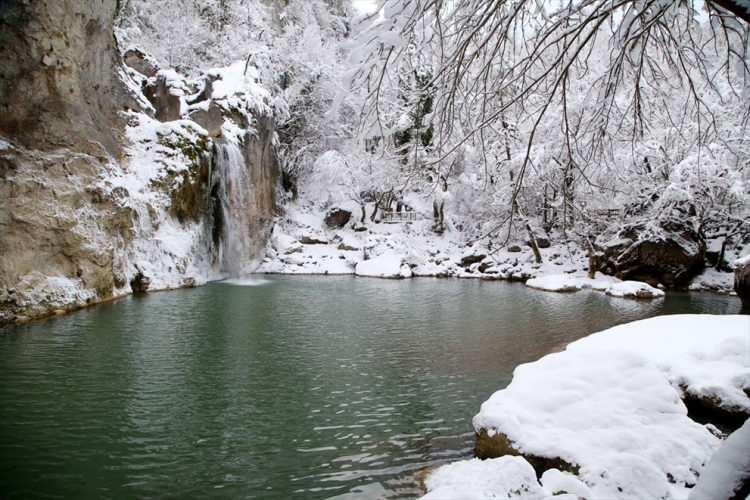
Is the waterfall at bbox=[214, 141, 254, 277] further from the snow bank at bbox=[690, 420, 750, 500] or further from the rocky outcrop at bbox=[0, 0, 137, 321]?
the snow bank at bbox=[690, 420, 750, 500]

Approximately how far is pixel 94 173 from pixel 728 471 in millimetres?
12717

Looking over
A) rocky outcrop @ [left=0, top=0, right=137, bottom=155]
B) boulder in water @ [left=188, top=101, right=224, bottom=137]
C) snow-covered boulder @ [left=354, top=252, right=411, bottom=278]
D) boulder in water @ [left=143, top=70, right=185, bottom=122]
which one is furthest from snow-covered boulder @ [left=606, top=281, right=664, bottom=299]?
boulder in water @ [left=143, top=70, right=185, bottom=122]

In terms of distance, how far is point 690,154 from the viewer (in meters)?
15.1

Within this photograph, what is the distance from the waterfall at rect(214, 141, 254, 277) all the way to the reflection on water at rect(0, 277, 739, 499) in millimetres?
6761

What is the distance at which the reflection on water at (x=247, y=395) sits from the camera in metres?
3.44

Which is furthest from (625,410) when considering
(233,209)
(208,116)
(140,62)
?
(140,62)

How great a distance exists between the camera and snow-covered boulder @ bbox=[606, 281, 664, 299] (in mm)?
13539

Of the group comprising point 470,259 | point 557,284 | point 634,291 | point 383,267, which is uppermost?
point 470,259

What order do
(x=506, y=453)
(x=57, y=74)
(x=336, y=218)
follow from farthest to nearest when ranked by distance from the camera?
(x=336, y=218) → (x=57, y=74) → (x=506, y=453)

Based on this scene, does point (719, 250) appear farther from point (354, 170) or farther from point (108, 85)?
point (108, 85)

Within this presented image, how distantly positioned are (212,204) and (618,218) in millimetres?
16129

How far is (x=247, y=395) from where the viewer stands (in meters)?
5.11

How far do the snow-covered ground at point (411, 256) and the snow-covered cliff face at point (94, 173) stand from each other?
15.8 ft

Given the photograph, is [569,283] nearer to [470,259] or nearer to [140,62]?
[470,259]
